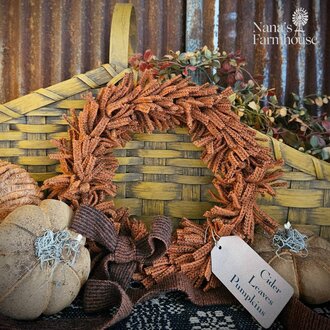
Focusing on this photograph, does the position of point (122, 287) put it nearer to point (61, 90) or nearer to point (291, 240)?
point (291, 240)

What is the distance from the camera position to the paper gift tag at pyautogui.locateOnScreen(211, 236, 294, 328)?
2.68ft

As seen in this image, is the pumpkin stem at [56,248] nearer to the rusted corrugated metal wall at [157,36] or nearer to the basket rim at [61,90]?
the basket rim at [61,90]

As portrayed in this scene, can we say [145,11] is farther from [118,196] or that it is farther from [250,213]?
[250,213]

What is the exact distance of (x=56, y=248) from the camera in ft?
2.52

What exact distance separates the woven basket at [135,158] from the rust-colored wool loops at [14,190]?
0.36 feet

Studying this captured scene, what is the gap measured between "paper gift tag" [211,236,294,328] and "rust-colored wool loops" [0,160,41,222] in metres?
0.37

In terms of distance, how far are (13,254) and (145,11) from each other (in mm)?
935

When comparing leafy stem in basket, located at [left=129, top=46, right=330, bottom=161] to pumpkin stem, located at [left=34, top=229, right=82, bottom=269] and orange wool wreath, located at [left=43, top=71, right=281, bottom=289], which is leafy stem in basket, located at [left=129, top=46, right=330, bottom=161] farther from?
pumpkin stem, located at [left=34, top=229, right=82, bottom=269]

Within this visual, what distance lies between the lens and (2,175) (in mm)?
883

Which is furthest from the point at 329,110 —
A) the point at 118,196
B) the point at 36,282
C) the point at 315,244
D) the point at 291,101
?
the point at 36,282

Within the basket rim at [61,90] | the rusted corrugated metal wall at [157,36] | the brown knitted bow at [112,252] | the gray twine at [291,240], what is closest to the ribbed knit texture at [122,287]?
the brown knitted bow at [112,252]

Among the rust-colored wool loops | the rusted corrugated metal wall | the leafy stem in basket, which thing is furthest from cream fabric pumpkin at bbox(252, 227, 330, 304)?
the rusted corrugated metal wall

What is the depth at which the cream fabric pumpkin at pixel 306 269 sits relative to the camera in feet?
2.76

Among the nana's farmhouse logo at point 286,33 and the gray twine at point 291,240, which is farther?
the nana's farmhouse logo at point 286,33
